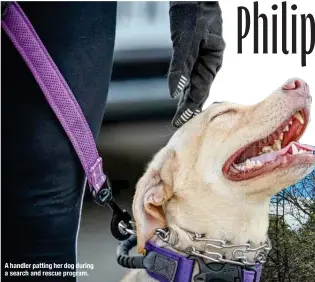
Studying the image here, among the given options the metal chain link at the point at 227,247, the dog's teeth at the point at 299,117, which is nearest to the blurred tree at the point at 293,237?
the metal chain link at the point at 227,247

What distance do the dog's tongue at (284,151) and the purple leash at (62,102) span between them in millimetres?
606

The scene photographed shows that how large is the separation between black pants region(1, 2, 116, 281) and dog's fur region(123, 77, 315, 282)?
0.31 m

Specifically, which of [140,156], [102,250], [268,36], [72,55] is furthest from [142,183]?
[268,36]

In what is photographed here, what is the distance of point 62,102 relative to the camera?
2770 millimetres

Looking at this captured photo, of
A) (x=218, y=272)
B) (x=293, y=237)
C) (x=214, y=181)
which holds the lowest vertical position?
(x=218, y=272)

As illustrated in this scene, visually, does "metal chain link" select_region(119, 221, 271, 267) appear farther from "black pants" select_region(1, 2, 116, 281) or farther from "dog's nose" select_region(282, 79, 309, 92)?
"dog's nose" select_region(282, 79, 309, 92)

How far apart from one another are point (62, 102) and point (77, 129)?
13 centimetres

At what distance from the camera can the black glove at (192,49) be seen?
108 inches

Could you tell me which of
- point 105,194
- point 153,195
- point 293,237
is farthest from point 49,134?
point 293,237

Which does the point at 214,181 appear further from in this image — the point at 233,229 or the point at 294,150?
the point at 294,150

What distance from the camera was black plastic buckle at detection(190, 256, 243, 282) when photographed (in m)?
2.67

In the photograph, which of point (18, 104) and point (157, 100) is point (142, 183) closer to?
point (157, 100)

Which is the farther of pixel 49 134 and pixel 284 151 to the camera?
pixel 49 134

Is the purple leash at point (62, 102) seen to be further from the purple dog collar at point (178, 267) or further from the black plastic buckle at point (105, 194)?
the purple dog collar at point (178, 267)
